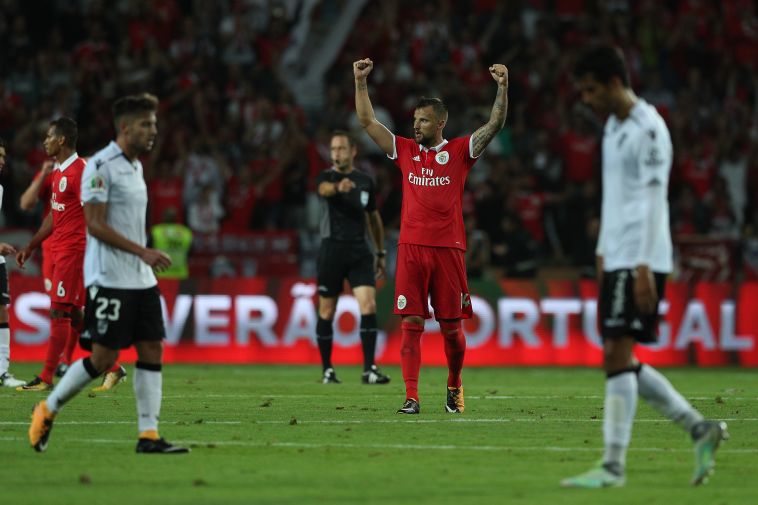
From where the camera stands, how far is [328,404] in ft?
42.6

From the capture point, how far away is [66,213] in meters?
14.1

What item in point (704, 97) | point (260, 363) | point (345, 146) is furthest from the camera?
point (704, 97)

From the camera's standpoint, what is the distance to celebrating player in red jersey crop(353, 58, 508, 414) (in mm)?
12055

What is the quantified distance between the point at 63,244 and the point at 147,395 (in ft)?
17.8

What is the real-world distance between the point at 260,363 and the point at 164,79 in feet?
23.8

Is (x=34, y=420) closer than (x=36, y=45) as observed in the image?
Yes

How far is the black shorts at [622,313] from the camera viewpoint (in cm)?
784

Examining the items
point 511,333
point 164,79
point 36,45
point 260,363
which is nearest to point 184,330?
point 260,363

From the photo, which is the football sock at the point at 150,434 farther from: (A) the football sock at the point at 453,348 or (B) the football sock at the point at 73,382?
(A) the football sock at the point at 453,348

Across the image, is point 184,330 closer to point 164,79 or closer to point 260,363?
point 260,363

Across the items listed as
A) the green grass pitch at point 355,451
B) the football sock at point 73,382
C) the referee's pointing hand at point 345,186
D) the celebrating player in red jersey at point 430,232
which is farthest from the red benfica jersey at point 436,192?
the football sock at point 73,382

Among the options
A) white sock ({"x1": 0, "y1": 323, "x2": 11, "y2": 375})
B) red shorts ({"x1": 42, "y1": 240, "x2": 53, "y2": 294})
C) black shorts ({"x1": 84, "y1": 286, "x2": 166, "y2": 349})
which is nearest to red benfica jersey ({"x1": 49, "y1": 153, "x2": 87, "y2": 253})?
red shorts ({"x1": 42, "y1": 240, "x2": 53, "y2": 294})

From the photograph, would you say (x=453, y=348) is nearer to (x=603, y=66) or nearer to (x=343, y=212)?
(x=343, y=212)

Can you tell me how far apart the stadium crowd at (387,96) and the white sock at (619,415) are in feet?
45.7
